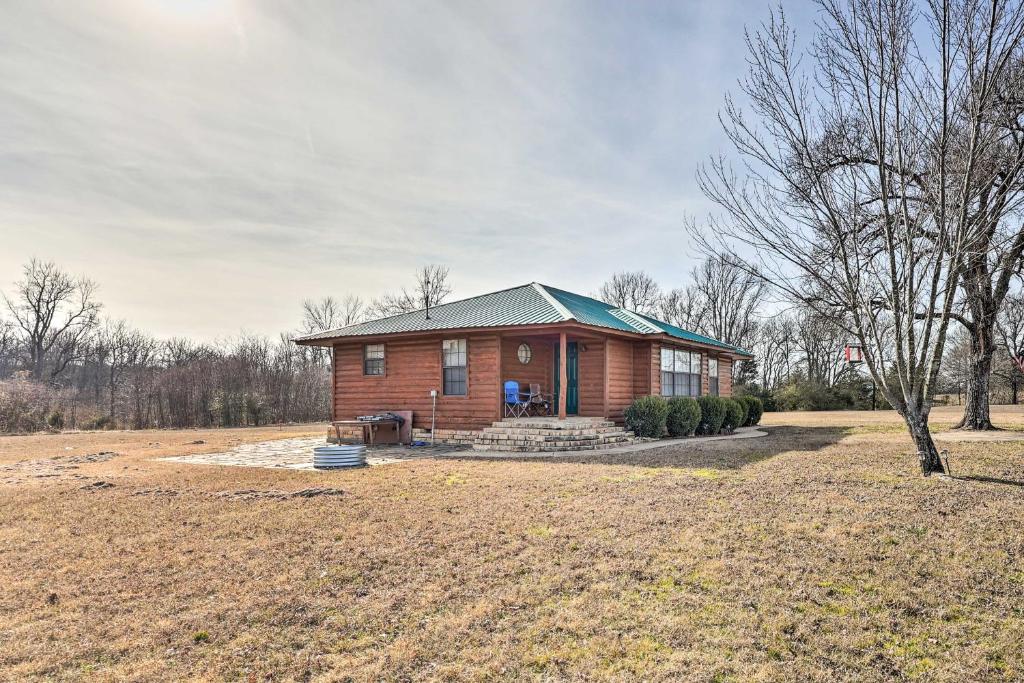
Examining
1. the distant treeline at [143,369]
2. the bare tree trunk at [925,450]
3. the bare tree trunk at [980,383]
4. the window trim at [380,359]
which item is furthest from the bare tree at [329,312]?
the bare tree trunk at [925,450]

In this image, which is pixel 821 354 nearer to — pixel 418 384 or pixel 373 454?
pixel 418 384

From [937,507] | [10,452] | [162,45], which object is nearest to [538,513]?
[937,507]

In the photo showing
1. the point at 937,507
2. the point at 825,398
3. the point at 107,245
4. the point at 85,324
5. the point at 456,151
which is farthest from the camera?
the point at 825,398

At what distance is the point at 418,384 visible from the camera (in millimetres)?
14141

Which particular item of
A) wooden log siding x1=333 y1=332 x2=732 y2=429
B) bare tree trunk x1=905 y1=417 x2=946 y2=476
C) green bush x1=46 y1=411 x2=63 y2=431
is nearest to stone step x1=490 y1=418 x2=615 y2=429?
wooden log siding x1=333 y1=332 x2=732 y2=429

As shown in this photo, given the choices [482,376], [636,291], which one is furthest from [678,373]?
[636,291]

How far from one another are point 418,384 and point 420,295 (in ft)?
69.2

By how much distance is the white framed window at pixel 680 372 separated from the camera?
1577 centimetres

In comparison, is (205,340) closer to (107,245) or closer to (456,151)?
Answer: (107,245)

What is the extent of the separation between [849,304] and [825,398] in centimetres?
2874

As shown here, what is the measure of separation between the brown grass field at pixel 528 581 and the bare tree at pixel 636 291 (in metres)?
32.3

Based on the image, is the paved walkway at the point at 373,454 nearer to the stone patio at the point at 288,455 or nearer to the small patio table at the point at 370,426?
the stone patio at the point at 288,455

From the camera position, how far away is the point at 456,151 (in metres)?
12.4

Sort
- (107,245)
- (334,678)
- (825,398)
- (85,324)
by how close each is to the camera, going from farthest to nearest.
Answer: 1. (825,398)
2. (85,324)
3. (107,245)
4. (334,678)
